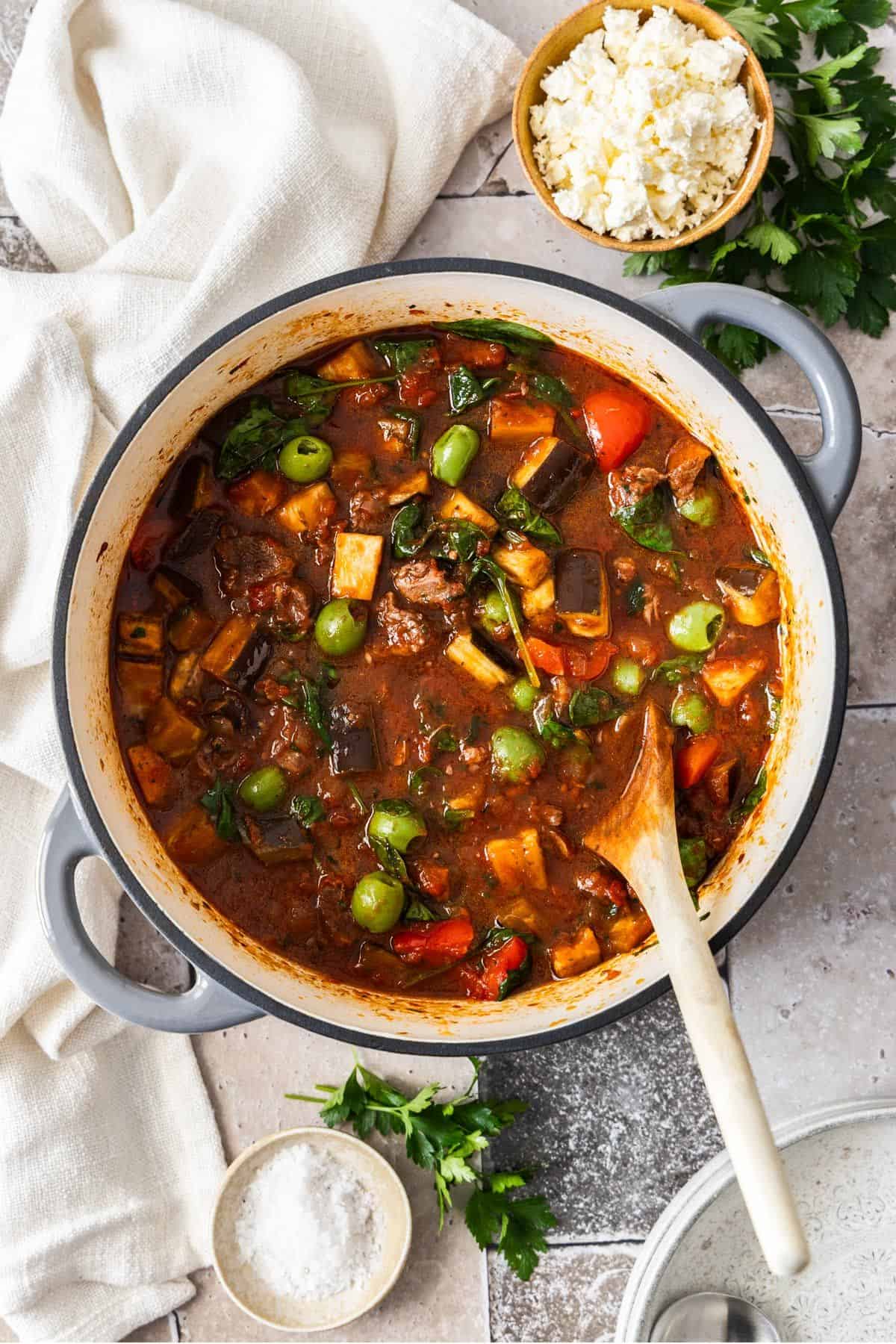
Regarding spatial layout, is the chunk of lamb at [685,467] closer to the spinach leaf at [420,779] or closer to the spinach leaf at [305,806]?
the spinach leaf at [420,779]

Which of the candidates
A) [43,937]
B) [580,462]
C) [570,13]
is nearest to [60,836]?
[43,937]

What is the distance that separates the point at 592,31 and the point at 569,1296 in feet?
11.3

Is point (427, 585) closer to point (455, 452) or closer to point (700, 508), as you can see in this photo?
point (455, 452)

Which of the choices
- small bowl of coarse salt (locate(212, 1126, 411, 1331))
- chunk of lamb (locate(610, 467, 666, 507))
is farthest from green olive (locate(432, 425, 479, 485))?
small bowl of coarse salt (locate(212, 1126, 411, 1331))

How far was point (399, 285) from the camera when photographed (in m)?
2.77

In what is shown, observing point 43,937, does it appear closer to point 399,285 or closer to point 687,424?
point 399,285

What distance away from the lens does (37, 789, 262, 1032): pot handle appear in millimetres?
2631

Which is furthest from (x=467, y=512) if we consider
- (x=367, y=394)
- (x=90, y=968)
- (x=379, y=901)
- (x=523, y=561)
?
(x=90, y=968)

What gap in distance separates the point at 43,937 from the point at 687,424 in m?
2.19

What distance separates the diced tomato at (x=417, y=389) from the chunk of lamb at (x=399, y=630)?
1.64 feet

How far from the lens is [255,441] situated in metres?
2.94

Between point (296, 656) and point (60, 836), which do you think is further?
point (296, 656)

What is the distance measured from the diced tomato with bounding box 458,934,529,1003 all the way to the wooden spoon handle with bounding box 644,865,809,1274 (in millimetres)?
459

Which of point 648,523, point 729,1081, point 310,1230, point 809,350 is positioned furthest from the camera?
point 310,1230
